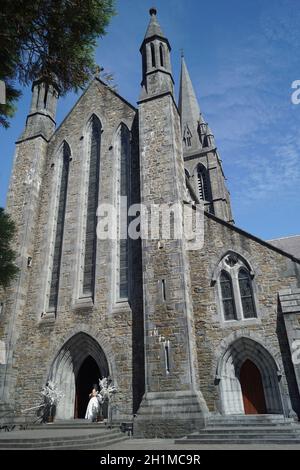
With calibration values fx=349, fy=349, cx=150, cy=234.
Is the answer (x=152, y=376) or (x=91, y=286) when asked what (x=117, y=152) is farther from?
(x=152, y=376)

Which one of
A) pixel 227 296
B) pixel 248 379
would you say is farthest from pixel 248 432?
pixel 227 296

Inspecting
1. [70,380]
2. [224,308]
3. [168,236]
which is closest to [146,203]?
[168,236]

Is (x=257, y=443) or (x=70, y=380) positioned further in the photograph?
(x=70, y=380)

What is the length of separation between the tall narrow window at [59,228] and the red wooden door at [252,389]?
7461mm

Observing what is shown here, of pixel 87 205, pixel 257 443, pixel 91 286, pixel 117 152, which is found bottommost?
pixel 257 443

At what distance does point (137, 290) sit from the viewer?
12367mm

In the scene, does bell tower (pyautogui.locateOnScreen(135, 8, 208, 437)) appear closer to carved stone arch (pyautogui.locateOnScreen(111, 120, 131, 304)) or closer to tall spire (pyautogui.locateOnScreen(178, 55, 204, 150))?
carved stone arch (pyautogui.locateOnScreen(111, 120, 131, 304))

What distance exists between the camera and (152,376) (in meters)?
10.3

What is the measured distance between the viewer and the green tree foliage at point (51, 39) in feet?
22.1

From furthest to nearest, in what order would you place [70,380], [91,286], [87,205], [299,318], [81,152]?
[81,152] → [87,205] → [91,286] → [70,380] → [299,318]

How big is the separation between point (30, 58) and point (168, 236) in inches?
265

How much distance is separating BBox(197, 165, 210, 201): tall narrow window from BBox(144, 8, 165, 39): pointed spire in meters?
15.5

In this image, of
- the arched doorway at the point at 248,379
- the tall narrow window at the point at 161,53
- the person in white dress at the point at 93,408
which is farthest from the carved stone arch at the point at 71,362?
the tall narrow window at the point at 161,53

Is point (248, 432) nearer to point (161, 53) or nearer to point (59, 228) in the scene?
point (59, 228)
